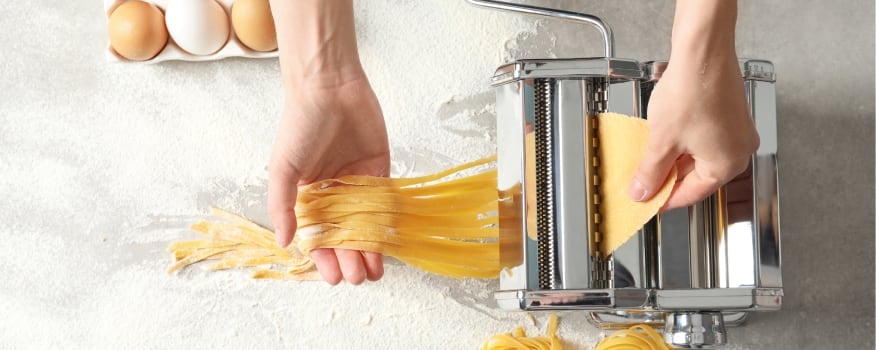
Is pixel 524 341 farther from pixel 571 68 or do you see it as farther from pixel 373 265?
pixel 571 68

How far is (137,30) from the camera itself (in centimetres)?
102

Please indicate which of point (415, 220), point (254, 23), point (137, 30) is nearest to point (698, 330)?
point (415, 220)

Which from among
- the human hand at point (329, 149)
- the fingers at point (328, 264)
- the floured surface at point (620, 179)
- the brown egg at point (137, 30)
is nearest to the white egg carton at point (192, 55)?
the brown egg at point (137, 30)

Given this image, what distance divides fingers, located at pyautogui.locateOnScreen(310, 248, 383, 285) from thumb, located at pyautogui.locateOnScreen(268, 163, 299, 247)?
0.06m

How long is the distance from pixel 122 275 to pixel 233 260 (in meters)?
0.14

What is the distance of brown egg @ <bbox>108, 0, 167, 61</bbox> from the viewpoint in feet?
3.34

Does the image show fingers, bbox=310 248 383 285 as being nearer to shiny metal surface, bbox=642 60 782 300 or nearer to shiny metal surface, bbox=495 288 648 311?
shiny metal surface, bbox=495 288 648 311

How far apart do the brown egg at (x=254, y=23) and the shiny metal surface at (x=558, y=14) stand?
9.3 inches

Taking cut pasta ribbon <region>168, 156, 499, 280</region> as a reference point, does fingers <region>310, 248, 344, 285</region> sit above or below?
below

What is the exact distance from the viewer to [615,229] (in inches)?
34.5

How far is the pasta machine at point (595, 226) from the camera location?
34.2 inches

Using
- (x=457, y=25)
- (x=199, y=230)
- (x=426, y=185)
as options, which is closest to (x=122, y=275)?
(x=199, y=230)

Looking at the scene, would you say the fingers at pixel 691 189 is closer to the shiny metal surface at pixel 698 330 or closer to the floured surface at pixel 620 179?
the floured surface at pixel 620 179

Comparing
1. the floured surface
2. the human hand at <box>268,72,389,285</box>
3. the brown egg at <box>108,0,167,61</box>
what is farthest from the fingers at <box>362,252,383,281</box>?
the brown egg at <box>108,0,167,61</box>
